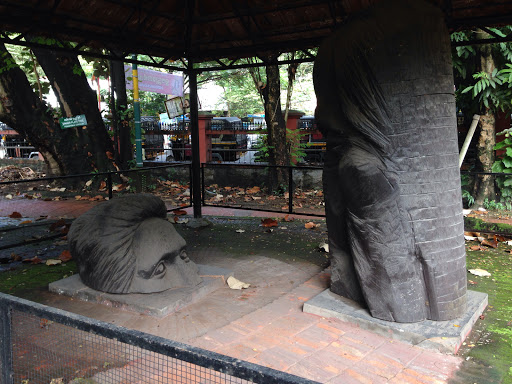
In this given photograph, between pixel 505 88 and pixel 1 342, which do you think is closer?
pixel 1 342

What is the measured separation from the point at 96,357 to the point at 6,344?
143cm

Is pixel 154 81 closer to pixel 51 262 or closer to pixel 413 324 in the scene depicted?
pixel 51 262

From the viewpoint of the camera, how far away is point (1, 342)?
2184 millimetres

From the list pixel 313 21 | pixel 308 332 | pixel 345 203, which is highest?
pixel 313 21

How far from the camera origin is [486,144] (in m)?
10.3

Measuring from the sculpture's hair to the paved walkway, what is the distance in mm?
295

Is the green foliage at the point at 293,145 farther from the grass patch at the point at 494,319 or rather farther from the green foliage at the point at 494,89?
the grass patch at the point at 494,319

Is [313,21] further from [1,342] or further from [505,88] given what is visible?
[1,342]

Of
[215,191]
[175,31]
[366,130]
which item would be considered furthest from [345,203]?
[215,191]

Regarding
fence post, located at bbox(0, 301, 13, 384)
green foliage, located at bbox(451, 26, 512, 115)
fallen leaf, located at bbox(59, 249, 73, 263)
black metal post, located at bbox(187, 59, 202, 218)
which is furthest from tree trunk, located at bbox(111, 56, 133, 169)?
fence post, located at bbox(0, 301, 13, 384)

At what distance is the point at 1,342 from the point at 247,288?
3128 millimetres

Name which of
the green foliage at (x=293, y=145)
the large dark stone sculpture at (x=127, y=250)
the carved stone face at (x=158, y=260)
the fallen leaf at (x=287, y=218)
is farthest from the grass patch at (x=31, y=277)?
the green foliage at (x=293, y=145)

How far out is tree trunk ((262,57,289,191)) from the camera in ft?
38.5

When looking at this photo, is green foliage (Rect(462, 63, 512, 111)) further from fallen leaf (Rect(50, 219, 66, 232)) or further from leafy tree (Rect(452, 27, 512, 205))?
fallen leaf (Rect(50, 219, 66, 232))
